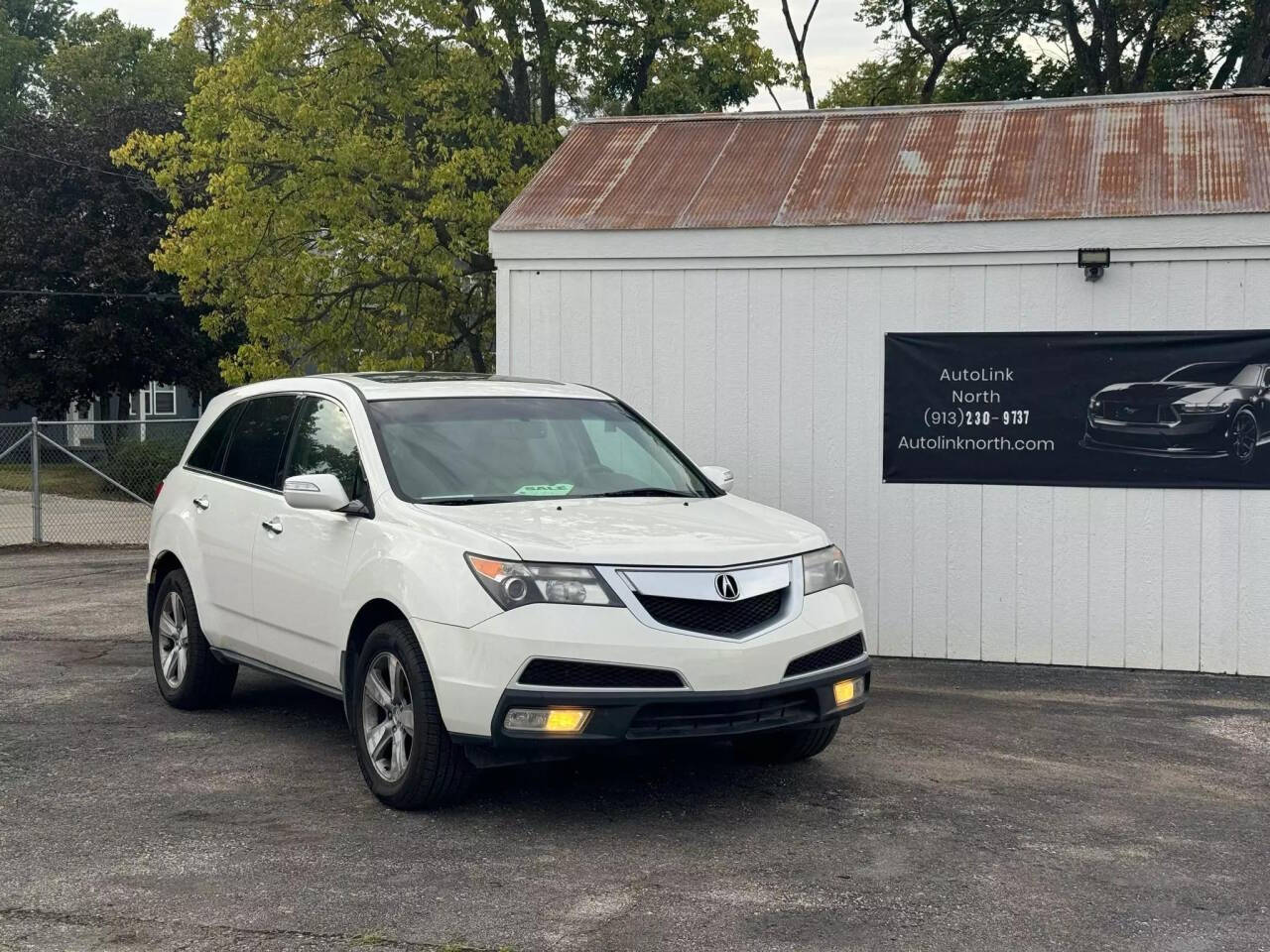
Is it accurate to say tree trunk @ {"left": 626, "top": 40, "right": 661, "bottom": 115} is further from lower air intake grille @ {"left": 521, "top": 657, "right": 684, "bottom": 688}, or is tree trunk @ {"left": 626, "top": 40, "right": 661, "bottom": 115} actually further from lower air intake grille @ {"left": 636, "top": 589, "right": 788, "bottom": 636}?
lower air intake grille @ {"left": 521, "top": 657, "right": 684, "bottom": 688}

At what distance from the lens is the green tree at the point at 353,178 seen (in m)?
20.1

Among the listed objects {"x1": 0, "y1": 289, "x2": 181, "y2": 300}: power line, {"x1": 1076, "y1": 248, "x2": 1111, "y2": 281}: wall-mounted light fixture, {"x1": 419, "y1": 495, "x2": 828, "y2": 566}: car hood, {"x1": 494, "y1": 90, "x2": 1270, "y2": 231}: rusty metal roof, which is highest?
{"x1": 0, "y1": 289, "x2": 181, "y2": 300}: power line

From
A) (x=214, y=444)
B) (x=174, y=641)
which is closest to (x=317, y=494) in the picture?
(x=214, y=444)

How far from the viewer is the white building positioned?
9.88 meters

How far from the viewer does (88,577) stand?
1534 centimetres

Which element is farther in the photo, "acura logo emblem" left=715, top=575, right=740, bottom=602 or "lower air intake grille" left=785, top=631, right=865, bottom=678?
"lower air intake grille" left=785, top=631, right=865, bottom=678

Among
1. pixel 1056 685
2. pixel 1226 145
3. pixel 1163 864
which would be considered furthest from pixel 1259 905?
pixel 1226 145

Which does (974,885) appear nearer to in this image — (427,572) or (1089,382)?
(427,572)

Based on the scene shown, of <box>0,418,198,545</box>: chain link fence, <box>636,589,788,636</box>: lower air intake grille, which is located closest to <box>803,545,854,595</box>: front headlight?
<box>636,589,788,636</box>: lower air intake grille

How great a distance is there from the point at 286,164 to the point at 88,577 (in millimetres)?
7380

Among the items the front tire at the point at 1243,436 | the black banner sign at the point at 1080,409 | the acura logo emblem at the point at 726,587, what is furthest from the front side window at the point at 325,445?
the front tire at the point at 1243,436

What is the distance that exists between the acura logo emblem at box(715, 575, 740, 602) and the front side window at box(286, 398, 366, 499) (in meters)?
1.78

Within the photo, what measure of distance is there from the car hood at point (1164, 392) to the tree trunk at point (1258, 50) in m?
20.4

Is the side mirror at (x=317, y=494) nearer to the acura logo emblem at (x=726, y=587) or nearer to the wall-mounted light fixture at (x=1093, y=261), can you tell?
the acura logo emblem at (x=726, y=587)
